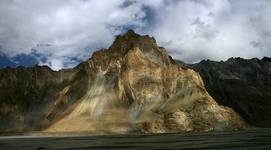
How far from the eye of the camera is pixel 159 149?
243 feet

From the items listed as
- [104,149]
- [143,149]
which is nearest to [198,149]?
[143,149]

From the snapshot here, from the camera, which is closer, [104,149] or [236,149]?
[236,149]

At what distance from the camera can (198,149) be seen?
71750 millimetres

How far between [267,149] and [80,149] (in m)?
35.0

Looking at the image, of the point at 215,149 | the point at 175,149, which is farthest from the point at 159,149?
the point at 215,149

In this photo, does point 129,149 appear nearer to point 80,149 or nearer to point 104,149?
point 104,149

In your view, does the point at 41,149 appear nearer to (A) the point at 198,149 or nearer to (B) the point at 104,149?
(B) the point at 104,149

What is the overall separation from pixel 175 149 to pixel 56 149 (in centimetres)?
2462

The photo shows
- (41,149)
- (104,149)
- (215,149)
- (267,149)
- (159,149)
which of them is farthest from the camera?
(41,149)

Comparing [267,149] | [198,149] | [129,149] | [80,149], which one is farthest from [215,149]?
[80,149]

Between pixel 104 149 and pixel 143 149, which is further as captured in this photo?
pixel 104 149

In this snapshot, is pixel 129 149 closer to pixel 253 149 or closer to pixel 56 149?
pixel 56 149

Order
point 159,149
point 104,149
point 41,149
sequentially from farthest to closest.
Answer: point 41,149 < point 104,149 < point 159,149

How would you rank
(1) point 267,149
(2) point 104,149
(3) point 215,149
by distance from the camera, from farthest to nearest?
(2) point 104,149 < (3) point 215,149 < (1) point 267,149
